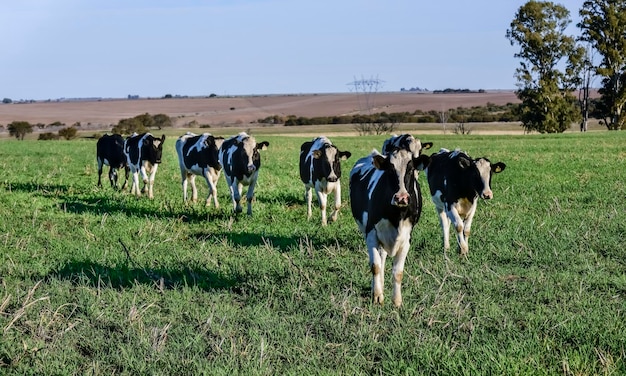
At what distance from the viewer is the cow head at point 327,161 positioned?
1569 centimetres

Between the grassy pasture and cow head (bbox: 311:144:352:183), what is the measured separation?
42.4 inches

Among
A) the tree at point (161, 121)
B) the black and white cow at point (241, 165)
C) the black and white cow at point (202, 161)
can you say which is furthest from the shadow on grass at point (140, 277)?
the tree at point (161, 121)

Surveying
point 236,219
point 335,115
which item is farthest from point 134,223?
point 335,115

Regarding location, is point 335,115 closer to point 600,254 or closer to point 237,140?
point 237,140

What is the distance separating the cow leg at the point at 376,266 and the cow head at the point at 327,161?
262 inches

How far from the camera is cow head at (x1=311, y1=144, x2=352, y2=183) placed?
15.7m

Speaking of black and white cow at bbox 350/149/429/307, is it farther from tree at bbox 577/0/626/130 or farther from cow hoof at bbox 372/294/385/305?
tree at bbox 577/0/626/130

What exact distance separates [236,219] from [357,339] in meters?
8.88

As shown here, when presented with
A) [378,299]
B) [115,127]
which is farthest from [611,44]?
[378,299]

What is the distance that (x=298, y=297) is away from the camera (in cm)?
849

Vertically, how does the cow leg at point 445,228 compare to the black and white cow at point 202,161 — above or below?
below

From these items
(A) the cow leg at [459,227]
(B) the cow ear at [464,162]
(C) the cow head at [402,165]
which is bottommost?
(A) the cow leg at [459,227]

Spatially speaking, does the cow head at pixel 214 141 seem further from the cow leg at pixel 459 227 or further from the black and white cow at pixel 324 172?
the cow leg at pixel 459 227

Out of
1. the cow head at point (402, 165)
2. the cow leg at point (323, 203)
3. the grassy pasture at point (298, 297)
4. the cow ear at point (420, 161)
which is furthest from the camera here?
the cow leg at point (323, 203)
